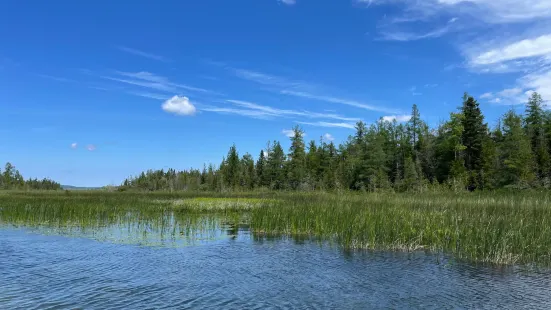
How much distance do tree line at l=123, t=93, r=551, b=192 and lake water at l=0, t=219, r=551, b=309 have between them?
86.7 feet

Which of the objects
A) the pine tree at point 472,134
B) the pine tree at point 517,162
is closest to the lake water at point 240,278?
the pine tree at point 517,162

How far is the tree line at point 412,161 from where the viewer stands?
48031 mm

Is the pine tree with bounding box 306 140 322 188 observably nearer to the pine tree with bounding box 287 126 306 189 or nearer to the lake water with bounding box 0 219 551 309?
the pine tree with bounding box 287 126 306 189

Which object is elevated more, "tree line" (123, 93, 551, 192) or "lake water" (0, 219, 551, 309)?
"tree line" (123, 93, 551, 192)

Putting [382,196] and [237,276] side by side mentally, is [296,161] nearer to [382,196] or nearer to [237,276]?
[382,196]

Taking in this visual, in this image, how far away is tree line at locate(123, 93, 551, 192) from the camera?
158 feet

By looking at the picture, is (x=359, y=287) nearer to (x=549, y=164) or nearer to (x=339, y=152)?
(x=549, y=164)

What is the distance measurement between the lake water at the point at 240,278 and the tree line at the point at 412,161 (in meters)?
26.4

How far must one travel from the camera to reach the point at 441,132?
231 ft

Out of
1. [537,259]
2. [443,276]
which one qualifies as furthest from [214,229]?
[537,259]

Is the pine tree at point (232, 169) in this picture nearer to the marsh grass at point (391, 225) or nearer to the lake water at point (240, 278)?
the marsh grass at point (391, 225)

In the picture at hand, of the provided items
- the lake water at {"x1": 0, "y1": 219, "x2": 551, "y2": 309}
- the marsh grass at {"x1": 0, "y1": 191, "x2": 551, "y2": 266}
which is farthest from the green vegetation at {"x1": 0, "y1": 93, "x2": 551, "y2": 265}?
the lake water at {"x1": 0, "y1": 219, "x2": 551, "y2": 309}

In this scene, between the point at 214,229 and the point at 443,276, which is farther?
the point at 214,229

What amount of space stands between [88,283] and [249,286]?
416 centimetres
